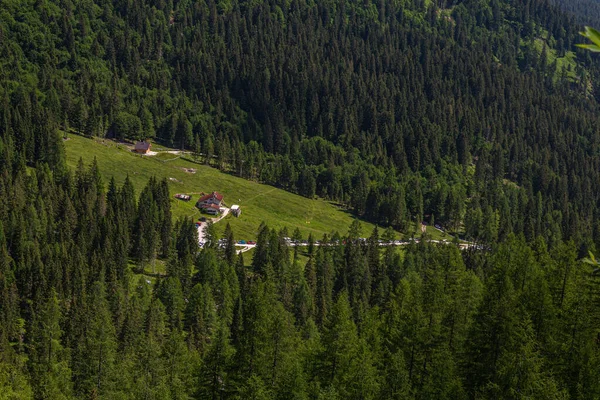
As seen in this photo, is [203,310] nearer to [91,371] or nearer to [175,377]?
[91,371]

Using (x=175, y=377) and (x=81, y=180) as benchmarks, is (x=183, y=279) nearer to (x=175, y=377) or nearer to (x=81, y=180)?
(x=81, y=180)

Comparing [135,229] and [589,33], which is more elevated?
[589,33]

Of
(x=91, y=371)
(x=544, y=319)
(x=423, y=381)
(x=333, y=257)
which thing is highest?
(x=544, y=319)

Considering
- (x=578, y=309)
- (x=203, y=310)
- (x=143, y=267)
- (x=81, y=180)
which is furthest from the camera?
(x=81, y=180)

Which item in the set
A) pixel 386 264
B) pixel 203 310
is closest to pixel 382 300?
pixel 386 264

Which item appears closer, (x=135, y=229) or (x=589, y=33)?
(x=589, y=33)

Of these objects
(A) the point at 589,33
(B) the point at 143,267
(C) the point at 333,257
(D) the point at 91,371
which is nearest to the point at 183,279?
(B) the point at 143,267

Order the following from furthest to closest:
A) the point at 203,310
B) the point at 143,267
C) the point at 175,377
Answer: the point at 143,267
the point at 203,310
the point at 175,377
